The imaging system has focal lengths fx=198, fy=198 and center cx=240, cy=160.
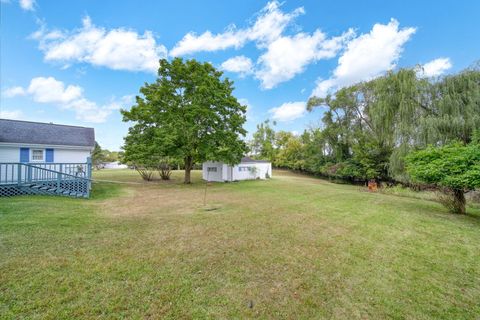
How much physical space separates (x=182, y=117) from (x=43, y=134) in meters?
8.17

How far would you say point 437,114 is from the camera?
491 inches

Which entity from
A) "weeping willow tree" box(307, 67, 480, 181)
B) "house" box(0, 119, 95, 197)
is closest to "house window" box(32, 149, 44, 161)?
"house" box(0, 119, 95, 197)

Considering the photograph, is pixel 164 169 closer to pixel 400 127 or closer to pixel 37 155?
pixel 37 155

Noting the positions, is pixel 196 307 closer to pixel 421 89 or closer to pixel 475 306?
pixel 475 306

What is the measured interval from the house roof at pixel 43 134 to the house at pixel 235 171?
1026 cm

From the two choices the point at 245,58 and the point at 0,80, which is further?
the point at 245,58

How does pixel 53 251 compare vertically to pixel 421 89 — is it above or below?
below

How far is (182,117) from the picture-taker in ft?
47.8

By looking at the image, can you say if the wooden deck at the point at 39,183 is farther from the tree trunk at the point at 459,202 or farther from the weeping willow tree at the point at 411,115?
the weeping willow tree at the point at 411,115

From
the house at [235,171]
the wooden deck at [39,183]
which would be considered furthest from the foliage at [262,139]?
the wooden deck at [39,183]

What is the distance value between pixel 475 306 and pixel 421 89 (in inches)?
606

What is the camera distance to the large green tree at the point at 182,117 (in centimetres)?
1381

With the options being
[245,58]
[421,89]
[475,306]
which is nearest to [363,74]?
[421,89]

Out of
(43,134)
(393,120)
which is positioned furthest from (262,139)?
(43,134)
